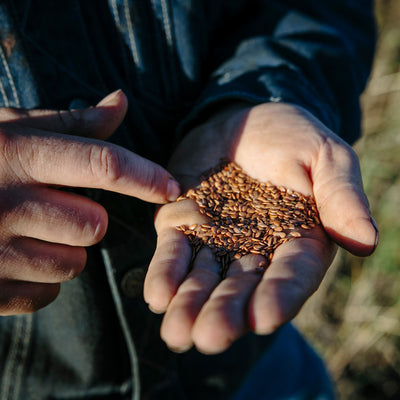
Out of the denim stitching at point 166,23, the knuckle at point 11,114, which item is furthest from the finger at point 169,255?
the denim stitching at point 166,23

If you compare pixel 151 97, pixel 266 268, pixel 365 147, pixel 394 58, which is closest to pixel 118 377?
pixel 266 268

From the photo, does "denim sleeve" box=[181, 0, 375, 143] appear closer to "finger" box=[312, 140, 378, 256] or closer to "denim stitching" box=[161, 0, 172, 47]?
"denim stitching" box=[161, 0, 172, 47]

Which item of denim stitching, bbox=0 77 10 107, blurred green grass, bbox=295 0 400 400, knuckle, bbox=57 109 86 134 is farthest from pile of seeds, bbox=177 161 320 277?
blurred green grass, bbox=295 0 400 400

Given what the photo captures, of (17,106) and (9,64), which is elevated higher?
(9,64)

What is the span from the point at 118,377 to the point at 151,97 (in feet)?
4.37

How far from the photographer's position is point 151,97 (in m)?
1.62

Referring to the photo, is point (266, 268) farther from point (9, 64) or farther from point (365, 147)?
point (365, 147)

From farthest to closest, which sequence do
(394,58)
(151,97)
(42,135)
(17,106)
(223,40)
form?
(394,58) → (223,40) → (151,97) → (17,106) → (42,135)

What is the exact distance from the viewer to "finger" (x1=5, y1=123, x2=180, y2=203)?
3.67 ft

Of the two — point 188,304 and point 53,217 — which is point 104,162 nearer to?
point 53,217

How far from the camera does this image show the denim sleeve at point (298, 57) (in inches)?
66.9

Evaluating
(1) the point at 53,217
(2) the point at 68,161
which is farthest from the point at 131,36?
(1) the point at 53,217

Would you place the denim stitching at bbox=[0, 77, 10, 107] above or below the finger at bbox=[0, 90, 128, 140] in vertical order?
above

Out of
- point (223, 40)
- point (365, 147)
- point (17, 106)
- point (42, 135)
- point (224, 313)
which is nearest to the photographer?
point (224, 313)
